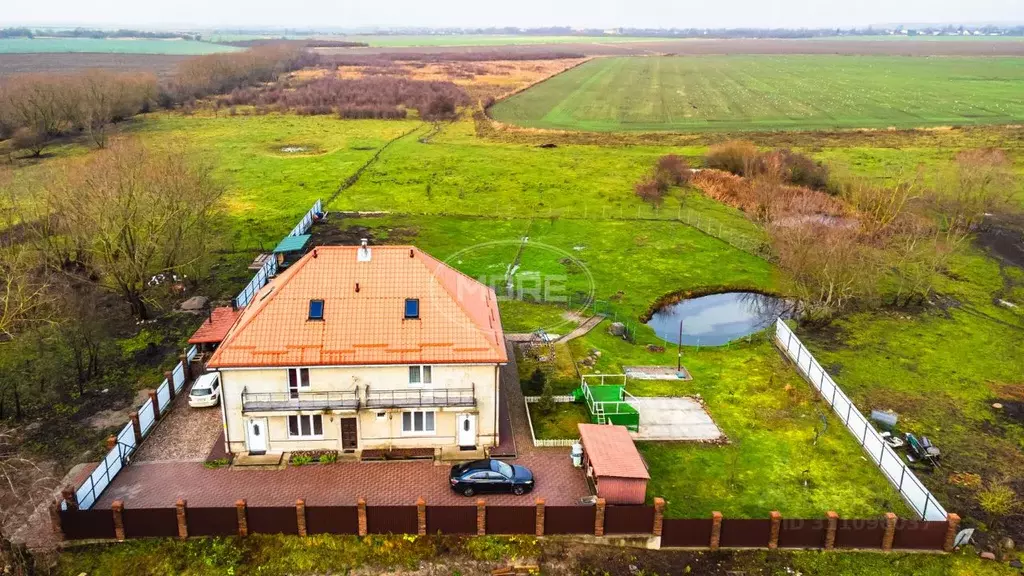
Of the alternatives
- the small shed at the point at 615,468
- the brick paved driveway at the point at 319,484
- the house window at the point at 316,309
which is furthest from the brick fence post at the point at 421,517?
the house window at the point at 316,309

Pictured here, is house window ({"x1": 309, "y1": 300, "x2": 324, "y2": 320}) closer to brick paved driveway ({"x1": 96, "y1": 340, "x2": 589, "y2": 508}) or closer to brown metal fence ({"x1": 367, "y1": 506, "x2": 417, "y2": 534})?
brick paved driveway ({"x1": 96, "y1": 340, "x2": 589, "y2": 508})

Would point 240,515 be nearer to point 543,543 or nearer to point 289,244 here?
point 543,543

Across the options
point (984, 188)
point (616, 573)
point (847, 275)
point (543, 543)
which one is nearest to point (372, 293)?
point (543, 543)

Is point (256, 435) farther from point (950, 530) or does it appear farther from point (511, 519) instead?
point (950, 530)

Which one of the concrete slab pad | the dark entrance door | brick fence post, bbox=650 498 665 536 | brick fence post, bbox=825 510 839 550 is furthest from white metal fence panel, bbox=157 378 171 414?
brick fence post, bbox=825 510 839 550

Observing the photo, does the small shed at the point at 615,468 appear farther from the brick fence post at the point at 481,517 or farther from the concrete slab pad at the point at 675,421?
the brick fence post at the point at 481,517
